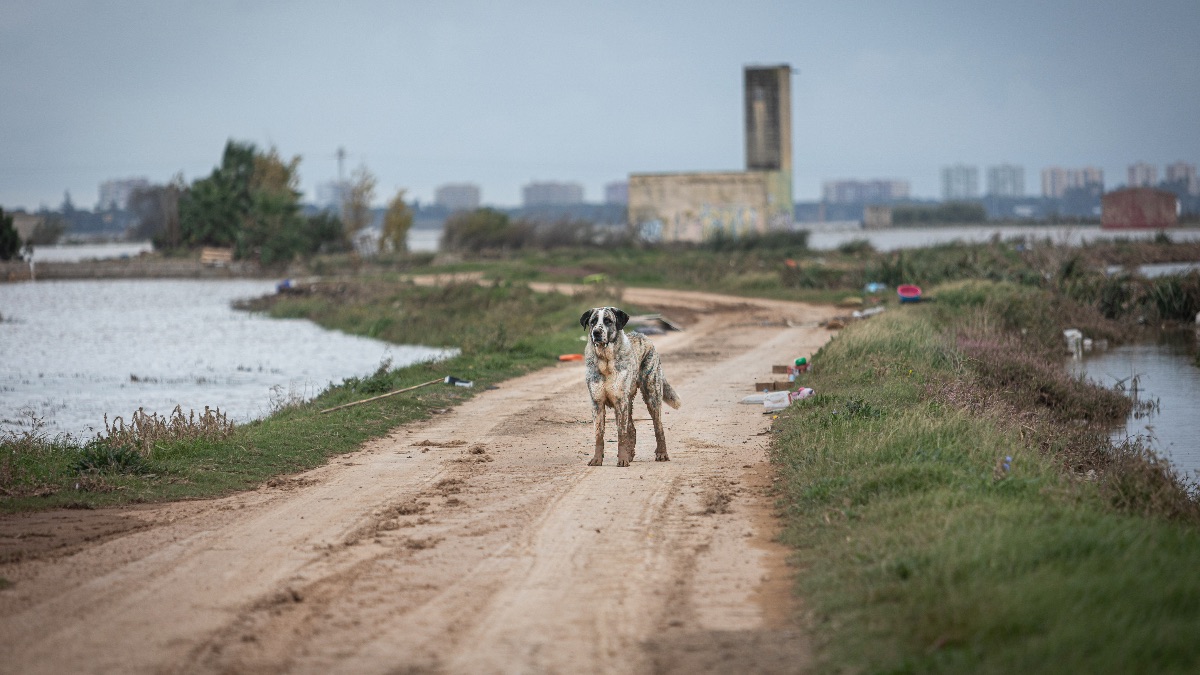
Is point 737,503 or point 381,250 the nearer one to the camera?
point 737,503

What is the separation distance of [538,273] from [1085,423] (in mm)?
36774

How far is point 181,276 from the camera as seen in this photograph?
2931 inches

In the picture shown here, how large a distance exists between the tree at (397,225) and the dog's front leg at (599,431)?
69.3 m

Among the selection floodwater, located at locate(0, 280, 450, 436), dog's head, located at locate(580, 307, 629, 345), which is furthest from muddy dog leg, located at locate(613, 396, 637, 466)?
floodwater, located at locate(0, 280, 450, 436)

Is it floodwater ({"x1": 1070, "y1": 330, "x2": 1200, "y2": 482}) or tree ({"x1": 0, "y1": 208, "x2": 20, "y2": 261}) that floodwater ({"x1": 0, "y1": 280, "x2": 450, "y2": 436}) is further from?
tree ({"x1": 0, "y1": 208, "x2": 20, "y2": 261})

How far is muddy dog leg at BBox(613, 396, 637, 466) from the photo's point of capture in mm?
12312

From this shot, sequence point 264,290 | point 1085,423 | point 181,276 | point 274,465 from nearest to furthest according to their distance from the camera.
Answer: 1. point 274,465
2. point 1085,423
3. point 264,290
4. point 181,276

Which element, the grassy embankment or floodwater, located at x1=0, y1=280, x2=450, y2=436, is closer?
the grassy embankment

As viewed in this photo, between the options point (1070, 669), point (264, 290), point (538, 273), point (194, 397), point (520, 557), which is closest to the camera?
point (1070, 669)

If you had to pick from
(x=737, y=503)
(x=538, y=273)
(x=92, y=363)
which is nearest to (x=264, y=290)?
(x=538, y=273)

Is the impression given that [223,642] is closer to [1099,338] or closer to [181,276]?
[1099,338]

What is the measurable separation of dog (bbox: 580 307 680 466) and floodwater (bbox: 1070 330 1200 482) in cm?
581

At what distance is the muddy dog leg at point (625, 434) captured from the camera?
12312 mm

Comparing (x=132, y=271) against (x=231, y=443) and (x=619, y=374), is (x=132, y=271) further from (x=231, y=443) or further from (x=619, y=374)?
(x=619, y=374)
